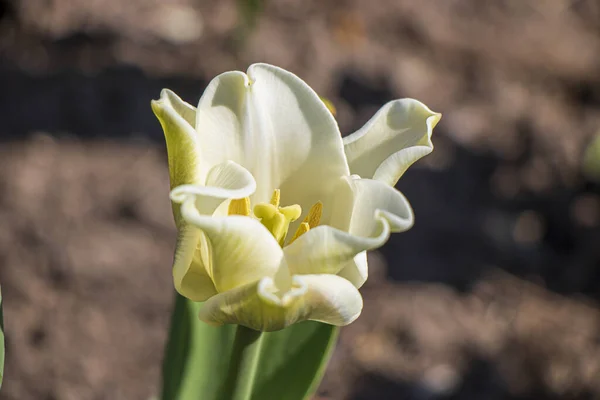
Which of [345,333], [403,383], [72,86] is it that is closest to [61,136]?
[72,86]

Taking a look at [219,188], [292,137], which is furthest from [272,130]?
[219,188]

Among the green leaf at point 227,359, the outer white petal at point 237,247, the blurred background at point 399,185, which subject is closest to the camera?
the outer white petal at point 237,247

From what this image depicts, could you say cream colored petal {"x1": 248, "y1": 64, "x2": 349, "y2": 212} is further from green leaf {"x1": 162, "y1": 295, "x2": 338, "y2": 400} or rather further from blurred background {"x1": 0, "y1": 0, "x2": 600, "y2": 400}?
blurred background {"x1": 0, "y1": 0, "x2": 600, "y2": 400}

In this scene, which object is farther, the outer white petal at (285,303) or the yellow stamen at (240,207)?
the yellow stamen at (240,207)

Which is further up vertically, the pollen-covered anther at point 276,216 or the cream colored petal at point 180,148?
the cream colored petal at point 180,148

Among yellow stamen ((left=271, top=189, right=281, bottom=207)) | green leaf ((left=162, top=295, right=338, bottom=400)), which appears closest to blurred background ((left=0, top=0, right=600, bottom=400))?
green leaf ((left=162, top=295, right=338, bottom=400))

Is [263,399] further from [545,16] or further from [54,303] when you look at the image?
[545,16]

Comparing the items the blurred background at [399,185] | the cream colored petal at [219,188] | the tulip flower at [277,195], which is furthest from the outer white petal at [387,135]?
the blurred background at [399,185]

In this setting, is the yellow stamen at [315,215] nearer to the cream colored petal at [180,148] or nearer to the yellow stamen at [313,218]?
the yellow stamen at [313,218]
